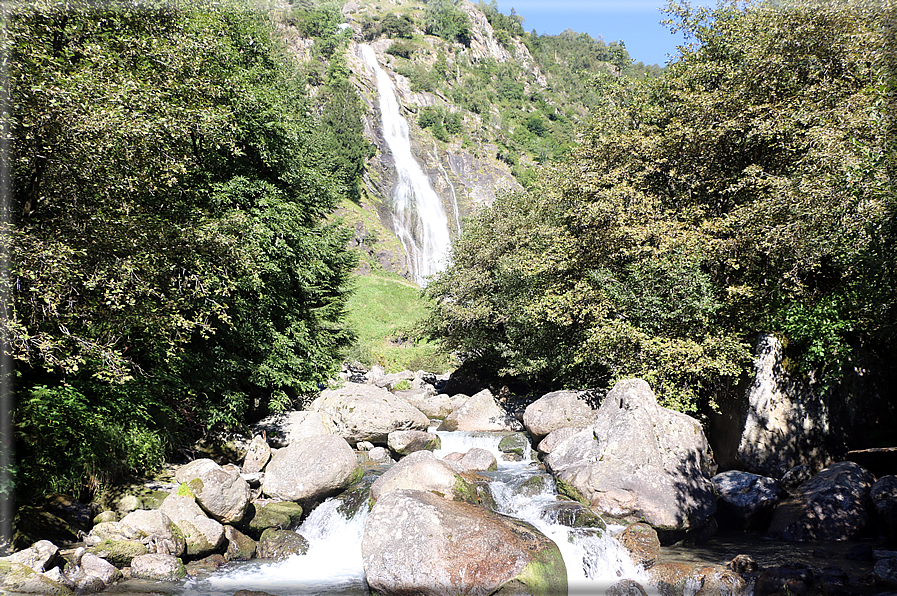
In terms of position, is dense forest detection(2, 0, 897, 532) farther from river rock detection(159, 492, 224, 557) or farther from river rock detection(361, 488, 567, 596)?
river rock detection(361, 488, 567, 596)

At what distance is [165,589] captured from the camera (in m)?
9.13

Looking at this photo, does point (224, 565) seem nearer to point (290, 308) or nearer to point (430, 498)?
point (430, 498)

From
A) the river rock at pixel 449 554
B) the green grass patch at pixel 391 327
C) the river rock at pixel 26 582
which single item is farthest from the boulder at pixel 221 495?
the green grass patch at pixel 391 327

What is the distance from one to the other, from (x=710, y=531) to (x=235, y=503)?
449 inches

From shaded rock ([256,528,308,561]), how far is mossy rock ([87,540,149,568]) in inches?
101

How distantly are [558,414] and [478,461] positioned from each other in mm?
3751

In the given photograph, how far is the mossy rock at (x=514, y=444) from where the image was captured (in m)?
18.8

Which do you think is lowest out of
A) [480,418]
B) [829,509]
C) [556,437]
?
[829,509]

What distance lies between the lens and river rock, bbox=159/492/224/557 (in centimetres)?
1056

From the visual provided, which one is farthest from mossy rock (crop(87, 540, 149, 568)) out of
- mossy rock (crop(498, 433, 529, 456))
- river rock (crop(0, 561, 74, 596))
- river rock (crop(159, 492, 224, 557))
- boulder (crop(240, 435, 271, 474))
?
mossy rock (crop(498, 433, 529, 456))

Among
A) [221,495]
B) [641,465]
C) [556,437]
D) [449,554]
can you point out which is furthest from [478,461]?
[221,495]

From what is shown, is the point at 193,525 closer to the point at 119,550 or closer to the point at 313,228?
the point at 119,550

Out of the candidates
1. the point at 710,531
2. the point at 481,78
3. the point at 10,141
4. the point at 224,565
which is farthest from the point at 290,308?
the point at 481,78

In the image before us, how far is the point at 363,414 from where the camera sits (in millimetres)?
19141
